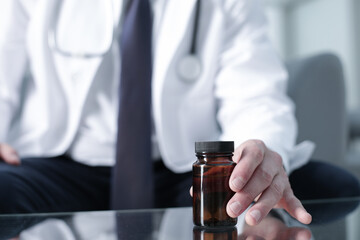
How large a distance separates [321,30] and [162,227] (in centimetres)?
599

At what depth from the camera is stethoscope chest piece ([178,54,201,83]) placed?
3.44 ft

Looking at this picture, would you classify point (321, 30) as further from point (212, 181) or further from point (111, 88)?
point (212, 181)

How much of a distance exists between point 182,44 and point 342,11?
530 cm

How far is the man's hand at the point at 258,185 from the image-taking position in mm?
564

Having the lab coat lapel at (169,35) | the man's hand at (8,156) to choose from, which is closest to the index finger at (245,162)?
the lab coat lapel at (169,35)

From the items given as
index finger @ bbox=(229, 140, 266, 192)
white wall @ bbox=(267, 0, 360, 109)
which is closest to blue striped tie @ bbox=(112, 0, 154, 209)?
index finger @ bbox=(229, 140, 266, 192)

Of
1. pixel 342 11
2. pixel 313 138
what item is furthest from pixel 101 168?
pixel 342 11

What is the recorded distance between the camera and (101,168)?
3.49ft

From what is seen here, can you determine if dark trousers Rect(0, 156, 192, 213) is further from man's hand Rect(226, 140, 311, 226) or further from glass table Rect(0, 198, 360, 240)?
man's hand Rect(226, 140, 311, 226)

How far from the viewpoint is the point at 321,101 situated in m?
1.45

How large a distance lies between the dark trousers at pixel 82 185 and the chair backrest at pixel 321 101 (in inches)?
19.1

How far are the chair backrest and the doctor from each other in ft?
1.23

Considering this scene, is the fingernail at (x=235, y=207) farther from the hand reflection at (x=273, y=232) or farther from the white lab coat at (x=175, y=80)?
the white lab coat at (x=175, y=80)

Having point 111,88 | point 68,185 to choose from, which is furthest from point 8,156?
point 111,88
